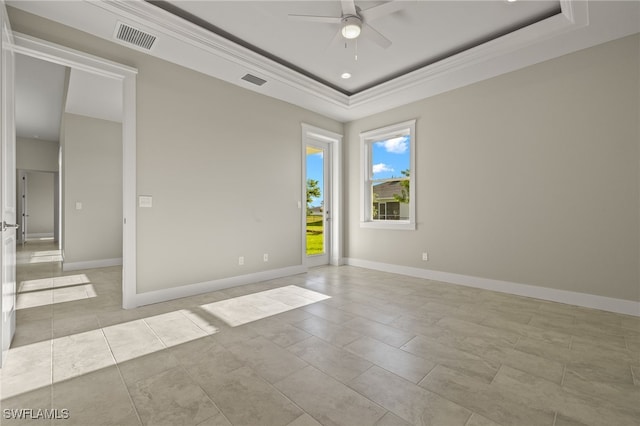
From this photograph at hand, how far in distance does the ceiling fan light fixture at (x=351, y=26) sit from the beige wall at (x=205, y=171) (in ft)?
6.46

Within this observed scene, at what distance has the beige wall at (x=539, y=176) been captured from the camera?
3074 mm

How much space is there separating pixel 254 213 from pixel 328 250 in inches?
80.6

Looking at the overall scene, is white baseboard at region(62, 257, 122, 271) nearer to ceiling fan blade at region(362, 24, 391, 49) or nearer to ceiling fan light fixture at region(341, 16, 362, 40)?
ceiling fan light fixture at region(341, 16, 362, 40)

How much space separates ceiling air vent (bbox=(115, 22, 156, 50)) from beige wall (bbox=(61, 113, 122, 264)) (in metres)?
3.74

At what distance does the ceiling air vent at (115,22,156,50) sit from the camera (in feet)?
9.39

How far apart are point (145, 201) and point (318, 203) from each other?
10.3 ft

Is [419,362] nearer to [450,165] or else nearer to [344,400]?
[344,400]

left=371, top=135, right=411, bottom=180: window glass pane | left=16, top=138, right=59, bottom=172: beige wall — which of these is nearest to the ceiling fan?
left=371, top=135, right=411, bottom=180: window glass pane

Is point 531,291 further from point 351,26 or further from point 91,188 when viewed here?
point 91,188

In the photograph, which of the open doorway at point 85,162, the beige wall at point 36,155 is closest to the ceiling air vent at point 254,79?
the open doorway at point 85,162

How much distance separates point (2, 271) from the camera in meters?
1.95

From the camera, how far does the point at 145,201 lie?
330 centimetres

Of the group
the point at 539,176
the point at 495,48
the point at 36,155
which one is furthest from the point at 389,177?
the point at 36,155

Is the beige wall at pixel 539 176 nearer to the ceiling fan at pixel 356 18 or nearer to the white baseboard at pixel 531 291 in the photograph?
the white baseboard at pixel 531 291
